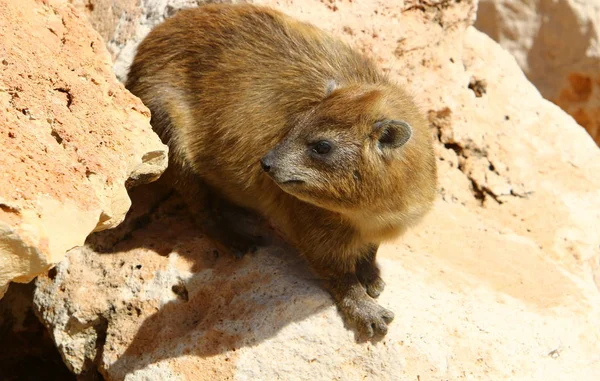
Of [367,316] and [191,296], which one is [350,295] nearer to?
[367,316]

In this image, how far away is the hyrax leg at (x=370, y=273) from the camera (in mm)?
4934

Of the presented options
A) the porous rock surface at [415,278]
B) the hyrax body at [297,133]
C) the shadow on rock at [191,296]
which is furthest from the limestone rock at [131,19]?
the shadow on rock at [191,296]

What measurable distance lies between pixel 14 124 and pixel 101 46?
106 centimetres

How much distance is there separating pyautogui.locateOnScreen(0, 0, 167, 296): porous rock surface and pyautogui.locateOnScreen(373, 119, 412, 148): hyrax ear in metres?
1.24

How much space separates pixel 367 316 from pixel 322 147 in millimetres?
1029

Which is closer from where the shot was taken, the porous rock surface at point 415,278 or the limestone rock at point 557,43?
the porous rock surface at point 415,278

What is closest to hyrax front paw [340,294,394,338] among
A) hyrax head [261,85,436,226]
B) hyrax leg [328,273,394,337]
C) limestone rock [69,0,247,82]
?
hyrax leg [328,273,394,337]

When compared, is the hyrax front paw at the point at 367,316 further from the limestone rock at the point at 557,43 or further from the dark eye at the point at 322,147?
the limestone rock at the point at 557,43

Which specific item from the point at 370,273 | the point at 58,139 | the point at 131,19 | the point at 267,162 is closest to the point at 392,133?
the point at 267,162

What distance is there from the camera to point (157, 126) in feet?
17.9

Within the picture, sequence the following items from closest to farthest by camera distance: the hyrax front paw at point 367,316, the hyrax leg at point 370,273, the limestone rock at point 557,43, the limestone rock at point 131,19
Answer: the hyrax front paw at point 367,316, the hyrax leg at point 370,273, the limestone rock at point 131,19, the limestone rock at point 557,43

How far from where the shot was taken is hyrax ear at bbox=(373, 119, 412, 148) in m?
4.35

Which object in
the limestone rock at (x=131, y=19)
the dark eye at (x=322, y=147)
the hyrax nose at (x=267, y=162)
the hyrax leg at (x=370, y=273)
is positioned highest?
the dark eye at (x=322, y=147)

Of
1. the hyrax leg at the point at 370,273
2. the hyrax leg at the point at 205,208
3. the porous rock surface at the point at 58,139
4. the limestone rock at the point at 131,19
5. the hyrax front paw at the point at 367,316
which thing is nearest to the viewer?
the porous rock surface at the point at 58,139
